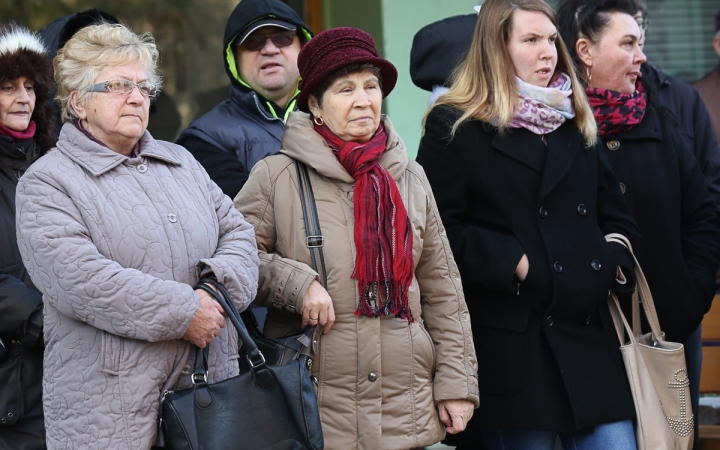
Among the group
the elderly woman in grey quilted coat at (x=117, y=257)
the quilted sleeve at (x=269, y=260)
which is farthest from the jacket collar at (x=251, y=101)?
the elderly woman in grey quilted coat at (x=117, y=257)

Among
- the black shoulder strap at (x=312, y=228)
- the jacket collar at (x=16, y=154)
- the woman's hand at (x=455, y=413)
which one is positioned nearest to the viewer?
the black shoulder strap at (x=312, y=228)

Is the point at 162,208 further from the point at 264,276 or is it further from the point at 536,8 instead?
the point at 536,8

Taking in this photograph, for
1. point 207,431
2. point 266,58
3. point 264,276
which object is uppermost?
point 266,58

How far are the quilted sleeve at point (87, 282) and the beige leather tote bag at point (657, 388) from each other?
165cm

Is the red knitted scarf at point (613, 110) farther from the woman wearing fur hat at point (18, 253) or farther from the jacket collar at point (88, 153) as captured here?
the woman wearing fur hat at point (18, 253)

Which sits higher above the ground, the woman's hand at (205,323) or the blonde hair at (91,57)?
the blonde hair at (91,57)

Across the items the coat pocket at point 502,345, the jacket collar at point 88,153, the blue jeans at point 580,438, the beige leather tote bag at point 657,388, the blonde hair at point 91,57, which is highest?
the blonde hair at point 91,57

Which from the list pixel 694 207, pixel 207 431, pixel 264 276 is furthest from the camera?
pixel 694 207

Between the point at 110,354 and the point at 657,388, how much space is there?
1.95m

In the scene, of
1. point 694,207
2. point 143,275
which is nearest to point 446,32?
point 694,207

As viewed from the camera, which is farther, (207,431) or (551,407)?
(551,407)

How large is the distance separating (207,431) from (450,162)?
54.9 inches

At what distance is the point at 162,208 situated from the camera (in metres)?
2.88

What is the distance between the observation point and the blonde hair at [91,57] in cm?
293
